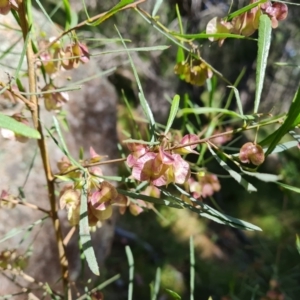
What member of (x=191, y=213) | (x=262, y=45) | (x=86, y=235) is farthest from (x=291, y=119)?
(x=191, y=213)

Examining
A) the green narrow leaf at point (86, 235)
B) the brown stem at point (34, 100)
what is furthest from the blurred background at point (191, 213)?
Result: the green narrow leaf at point (86, 235)

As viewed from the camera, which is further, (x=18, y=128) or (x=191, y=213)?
(x=191, y=213)

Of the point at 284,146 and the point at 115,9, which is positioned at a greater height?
the point at 115,9

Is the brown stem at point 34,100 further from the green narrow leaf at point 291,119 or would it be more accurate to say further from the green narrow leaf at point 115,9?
the green narrow leaf at point 291,119

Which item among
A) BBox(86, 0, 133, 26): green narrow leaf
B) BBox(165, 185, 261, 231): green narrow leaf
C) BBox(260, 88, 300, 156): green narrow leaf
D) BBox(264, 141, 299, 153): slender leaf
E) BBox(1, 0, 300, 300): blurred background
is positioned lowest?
BBox(1, 0, 300, 300): blurred background

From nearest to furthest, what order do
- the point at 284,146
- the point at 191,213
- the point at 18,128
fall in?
the point at 18,128
the point at 284,146
the point at 191,213

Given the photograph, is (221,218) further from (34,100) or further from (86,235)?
(34,100)

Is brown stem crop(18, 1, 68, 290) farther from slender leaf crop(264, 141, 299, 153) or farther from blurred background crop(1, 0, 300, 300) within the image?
blurred background crop(1, 0, 300, 300)

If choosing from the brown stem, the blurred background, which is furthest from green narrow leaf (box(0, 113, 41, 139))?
the blurred background
